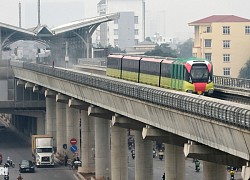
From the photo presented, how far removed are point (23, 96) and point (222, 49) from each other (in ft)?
198

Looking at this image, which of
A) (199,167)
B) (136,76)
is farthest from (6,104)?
(136,76)

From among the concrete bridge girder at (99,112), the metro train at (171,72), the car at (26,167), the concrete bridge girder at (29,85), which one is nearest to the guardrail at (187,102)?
the concrete bridge girder at (99,112)

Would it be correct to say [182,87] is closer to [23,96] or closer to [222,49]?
[23,96]

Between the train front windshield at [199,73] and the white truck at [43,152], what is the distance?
4013 cm

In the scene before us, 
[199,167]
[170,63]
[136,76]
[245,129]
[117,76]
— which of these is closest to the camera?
[245,129]

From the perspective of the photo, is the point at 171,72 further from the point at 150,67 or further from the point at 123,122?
the point at 150,67

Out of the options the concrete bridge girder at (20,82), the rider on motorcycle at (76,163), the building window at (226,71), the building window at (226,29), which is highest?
the building window at (226,29)

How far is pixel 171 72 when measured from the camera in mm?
70500

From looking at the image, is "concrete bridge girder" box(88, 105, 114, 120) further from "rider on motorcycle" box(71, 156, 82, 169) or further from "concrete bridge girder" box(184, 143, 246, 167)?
"concrete bridge girder" box(184, 143, 246, 167)

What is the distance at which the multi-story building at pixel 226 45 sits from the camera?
18500cm

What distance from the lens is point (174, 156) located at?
72.9m

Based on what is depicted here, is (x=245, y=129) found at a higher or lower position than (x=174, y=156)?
higher

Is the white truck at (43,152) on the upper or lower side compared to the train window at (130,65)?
lower

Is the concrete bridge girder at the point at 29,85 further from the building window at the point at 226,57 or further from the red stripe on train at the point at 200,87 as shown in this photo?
the red stripe on train at the point at 200,87
